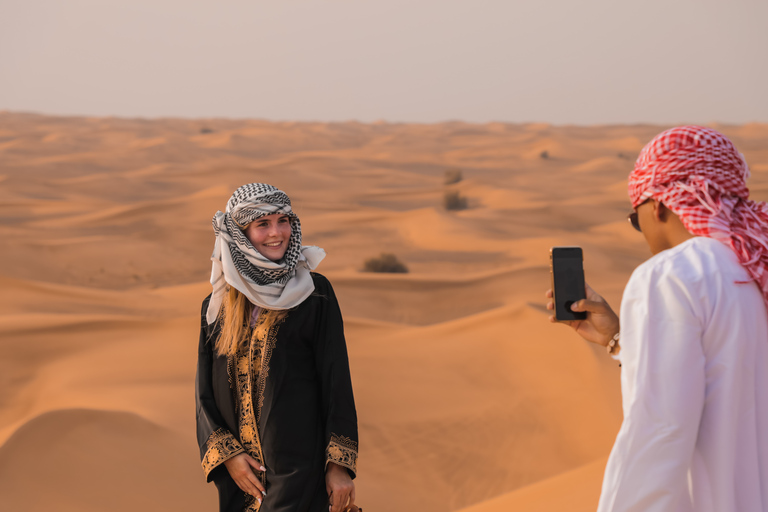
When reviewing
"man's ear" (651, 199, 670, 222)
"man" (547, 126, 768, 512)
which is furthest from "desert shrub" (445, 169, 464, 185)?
"man" (547, 126, 768, 512)

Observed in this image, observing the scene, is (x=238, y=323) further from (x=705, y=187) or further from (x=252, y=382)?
(x=705, y=187)

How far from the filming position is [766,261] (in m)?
1.89

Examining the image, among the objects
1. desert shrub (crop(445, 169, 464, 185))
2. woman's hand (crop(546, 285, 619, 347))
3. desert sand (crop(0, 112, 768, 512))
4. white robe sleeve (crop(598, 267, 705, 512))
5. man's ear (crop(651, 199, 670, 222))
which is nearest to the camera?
white robe sleeve (crop(598, 267, 705, 512))

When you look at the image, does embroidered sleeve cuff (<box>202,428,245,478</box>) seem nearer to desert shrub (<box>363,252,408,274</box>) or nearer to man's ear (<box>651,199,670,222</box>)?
man's ear (<box>651,199,670,222</box>)

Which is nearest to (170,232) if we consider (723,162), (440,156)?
(723,162)

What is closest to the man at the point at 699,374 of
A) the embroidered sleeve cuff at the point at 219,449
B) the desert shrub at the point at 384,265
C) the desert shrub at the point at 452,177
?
the embroidered sleeve cuff at the point at 219,449

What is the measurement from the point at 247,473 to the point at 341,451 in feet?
1.29

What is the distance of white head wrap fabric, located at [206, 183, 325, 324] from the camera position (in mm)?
2812

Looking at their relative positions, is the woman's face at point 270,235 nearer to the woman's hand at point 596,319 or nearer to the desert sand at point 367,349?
the woman's hand at point 596,319

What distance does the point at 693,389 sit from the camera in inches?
70.9

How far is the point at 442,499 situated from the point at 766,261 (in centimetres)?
395

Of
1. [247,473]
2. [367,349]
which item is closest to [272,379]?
[247,473]

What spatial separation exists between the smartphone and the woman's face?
111 centimetres

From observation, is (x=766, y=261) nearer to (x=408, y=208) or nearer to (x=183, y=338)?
(x=183, y=338)
